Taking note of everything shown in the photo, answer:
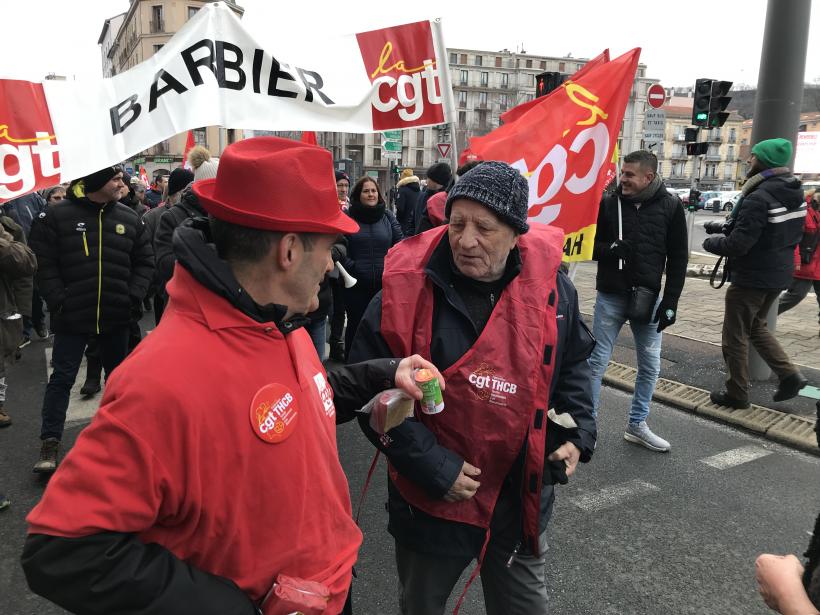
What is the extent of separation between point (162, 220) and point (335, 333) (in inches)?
111

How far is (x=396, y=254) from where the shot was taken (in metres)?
2.20

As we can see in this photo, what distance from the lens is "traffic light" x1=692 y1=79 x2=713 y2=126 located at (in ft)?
34.4

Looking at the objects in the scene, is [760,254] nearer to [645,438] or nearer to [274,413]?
[645,438]

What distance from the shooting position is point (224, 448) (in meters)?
1.19

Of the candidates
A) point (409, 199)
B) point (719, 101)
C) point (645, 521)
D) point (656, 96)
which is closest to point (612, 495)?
point (645, 521)

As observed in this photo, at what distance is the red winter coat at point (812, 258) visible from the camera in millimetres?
7391

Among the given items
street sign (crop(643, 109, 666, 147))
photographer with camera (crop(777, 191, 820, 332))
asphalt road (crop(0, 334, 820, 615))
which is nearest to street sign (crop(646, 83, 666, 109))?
street sign (crop(643, 109, 666, 147))

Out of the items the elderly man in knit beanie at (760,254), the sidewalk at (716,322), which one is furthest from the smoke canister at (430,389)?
the sidewalk at (716,322)

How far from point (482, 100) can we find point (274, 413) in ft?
328

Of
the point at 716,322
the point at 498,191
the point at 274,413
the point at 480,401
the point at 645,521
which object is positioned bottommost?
the point at 716,322

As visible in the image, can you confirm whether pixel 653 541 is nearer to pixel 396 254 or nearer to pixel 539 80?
pixel 396 254

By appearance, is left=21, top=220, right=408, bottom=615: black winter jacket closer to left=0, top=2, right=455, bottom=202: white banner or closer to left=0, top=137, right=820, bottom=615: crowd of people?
left=0, top=137, right=820, bottom=615: crowd of people

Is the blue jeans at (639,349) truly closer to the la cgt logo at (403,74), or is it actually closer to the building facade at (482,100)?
the la cgt logo at (403,74)

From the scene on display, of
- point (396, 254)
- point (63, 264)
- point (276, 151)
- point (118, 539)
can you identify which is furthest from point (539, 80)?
point (118, 539)
